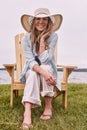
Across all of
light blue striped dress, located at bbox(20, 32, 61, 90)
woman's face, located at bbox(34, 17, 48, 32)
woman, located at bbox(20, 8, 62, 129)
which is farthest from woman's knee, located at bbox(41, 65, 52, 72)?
woman's face, located at bbox(34, 17, 48, 32)

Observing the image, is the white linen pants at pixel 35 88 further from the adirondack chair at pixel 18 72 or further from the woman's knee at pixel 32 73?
the adirondack chair at pixel 18 72

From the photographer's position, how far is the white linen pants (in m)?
4.75

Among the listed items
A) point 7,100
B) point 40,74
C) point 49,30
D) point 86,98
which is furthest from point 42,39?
point 86,98

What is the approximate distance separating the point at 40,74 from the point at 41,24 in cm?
67

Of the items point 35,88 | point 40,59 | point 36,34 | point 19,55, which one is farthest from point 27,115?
point 19,55

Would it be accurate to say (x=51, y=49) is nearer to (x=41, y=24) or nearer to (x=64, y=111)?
(x=41, y=24)

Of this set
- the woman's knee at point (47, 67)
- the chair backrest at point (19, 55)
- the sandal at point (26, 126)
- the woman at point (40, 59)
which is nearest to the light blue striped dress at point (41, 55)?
the woman at point (40, 59)

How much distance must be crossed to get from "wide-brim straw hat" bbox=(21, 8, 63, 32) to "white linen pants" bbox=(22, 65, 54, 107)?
2.25 feet

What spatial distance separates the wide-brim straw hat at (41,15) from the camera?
513 cm

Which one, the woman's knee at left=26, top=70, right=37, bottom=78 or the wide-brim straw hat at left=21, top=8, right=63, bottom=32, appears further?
the wide-brim straw hat at left=21, top=8, right=63, bottom=32

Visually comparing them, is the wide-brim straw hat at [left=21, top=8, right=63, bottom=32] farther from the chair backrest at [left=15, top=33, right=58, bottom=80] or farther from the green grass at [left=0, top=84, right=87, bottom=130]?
the green grass at [left=0, top=84, right=87, bottom=130]

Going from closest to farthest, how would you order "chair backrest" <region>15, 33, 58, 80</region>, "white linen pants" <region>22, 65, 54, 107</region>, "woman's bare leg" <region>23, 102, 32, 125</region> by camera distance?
"woman's bare leg" <region>23, 102, 32, 125</region>, "white linen pants" <region>22, 65, 54, 107</region>, "chair backrest" <region>15, 33, 58, 80</region>

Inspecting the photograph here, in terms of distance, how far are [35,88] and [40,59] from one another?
490mm

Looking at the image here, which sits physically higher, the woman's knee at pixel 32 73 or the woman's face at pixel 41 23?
the woman's face at pixel 41 23
